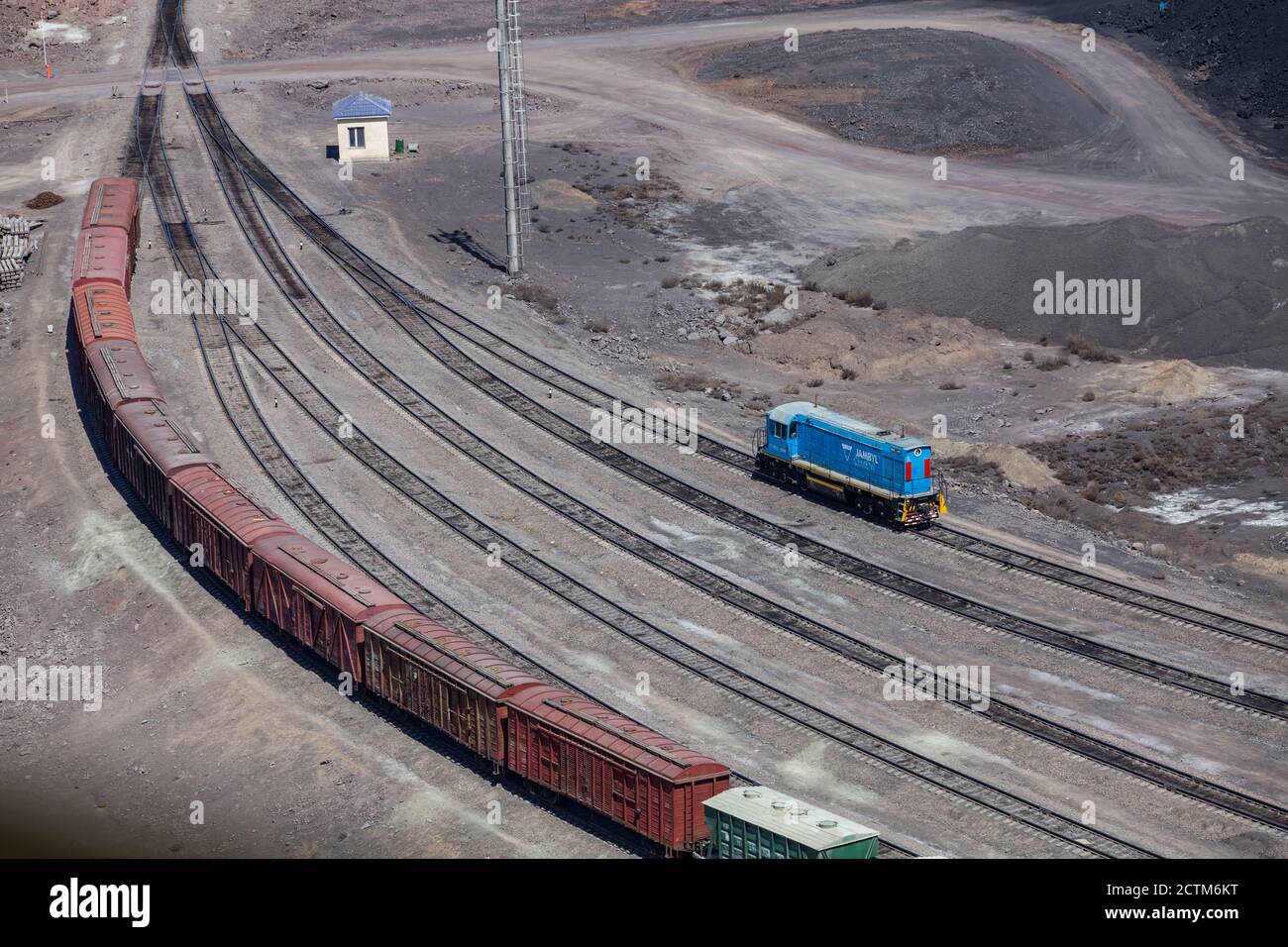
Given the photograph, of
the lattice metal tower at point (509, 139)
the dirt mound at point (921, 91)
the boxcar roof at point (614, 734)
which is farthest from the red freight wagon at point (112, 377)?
the dirt mound at point (921, 91)

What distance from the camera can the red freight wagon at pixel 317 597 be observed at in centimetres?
3322

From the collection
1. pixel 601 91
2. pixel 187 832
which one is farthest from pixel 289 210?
pixel 187 832

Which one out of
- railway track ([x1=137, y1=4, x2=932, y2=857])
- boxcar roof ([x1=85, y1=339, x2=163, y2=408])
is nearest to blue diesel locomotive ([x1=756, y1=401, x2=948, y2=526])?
railway track ([x1=137, y1=4, x2=932, y2=857])

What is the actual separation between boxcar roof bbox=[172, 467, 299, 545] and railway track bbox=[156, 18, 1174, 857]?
14.0 ft

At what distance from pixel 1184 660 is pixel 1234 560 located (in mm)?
6562

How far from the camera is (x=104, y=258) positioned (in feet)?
189

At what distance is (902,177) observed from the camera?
78.9 meters

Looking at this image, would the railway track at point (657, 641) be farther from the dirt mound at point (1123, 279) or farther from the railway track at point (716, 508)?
the dirt mound at point (1123, 279)

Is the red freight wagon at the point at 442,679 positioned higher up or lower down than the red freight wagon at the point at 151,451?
lower down

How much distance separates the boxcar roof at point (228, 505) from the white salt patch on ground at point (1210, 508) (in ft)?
84.0

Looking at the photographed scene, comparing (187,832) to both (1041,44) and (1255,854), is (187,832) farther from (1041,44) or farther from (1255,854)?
(1041,44)

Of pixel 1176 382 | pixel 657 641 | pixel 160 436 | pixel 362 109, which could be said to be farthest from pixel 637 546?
pixel 362 109

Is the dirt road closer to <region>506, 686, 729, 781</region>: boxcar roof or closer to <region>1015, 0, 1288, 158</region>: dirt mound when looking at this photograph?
<region>1015, 0, 1288, 158</region>: dirt mound

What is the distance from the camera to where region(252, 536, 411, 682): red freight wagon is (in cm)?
3322
